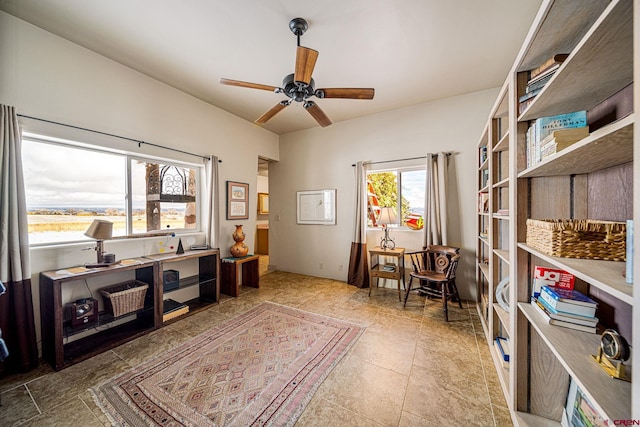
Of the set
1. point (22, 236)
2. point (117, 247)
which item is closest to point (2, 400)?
point (22, 236)

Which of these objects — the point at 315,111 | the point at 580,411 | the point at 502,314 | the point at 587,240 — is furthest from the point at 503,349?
the point at 315,111

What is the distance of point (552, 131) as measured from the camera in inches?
44.9

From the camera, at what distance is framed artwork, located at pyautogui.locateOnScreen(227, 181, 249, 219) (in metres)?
3.88

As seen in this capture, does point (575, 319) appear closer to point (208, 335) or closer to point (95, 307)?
point (208, 335)

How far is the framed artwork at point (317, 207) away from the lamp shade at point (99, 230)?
2.99 m

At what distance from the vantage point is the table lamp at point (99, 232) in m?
2.18

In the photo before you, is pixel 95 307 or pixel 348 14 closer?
pixel 348 14

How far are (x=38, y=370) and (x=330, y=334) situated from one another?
2.48 m

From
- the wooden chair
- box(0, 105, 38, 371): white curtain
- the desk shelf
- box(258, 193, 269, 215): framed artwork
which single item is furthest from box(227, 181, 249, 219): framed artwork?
the wooden chair

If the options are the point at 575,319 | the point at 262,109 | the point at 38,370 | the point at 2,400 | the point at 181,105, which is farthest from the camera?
the point at 262,109

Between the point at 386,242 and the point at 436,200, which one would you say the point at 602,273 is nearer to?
the point at 436,200

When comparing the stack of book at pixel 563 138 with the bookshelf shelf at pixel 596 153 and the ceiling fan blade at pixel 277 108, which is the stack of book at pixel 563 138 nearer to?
the bookshelf shelf at pixel 596 153

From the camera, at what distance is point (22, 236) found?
1.91 meters

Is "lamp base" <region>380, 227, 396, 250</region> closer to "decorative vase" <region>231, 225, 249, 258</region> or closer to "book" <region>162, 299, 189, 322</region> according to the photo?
"decorative vase" <region>231, 225, 249, 258</region>
